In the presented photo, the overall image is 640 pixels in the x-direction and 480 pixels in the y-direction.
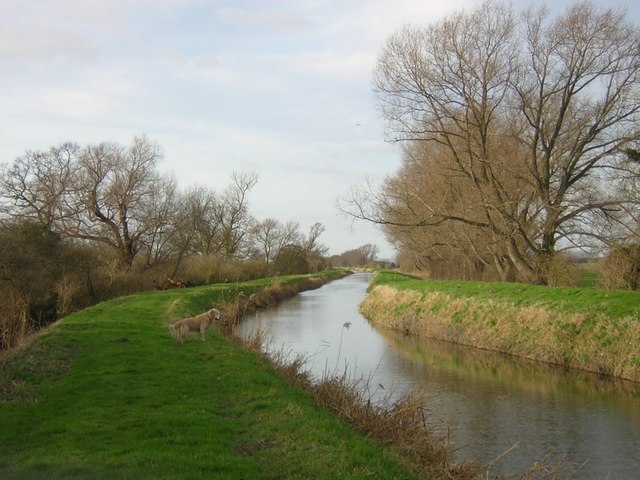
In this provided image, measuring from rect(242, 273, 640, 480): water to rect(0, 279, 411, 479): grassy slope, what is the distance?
1.89m

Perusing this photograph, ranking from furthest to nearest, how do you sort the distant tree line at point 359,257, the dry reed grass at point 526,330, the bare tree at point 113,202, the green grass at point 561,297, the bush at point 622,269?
the distant tree line at point 359,257, the bare tree at point 113,202, the bush at point 622,269, the green grass at point 561,297, the dry reed grass at point 526,330

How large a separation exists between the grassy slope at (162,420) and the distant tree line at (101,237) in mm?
4808

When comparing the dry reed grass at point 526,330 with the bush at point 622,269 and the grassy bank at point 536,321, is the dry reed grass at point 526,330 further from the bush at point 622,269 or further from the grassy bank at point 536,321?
the bush at point 622,269

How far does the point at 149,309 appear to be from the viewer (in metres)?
21.2

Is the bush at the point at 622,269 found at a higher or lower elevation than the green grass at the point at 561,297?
higher

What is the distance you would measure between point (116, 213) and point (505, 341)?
99.2 feet

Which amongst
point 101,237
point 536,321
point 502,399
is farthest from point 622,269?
point 101,237

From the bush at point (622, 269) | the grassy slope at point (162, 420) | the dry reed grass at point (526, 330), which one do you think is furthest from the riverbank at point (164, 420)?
the bush at point (622, 269)

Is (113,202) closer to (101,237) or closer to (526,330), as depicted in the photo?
(101,237)

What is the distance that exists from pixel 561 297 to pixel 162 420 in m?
13.6

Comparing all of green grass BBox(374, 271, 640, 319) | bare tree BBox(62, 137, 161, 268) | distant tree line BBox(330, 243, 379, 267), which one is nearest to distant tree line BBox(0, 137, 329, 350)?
bare tree BBox(62, 137, 161, 268)

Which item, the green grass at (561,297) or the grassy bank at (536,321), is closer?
the grassy bank at (536,321)

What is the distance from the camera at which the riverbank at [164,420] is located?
18.7 feet

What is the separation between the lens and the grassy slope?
5.71 m
